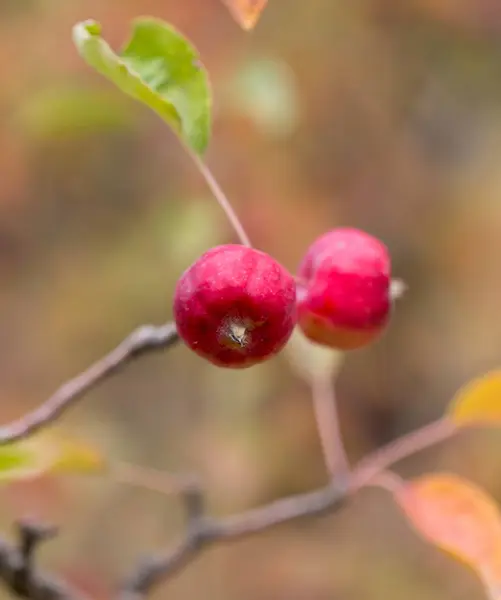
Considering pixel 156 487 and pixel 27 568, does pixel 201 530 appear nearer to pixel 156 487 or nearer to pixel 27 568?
pixel 156 487

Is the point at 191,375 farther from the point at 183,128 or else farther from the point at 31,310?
the point at 183,128

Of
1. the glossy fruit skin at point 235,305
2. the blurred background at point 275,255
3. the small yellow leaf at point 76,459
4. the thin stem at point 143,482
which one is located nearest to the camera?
the glossy fruit skin at point 235,305

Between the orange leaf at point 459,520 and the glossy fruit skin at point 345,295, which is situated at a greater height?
the glossy fruit skin at point 345,295

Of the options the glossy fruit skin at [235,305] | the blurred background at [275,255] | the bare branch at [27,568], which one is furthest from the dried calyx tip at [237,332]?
the blurred background at [275,255]

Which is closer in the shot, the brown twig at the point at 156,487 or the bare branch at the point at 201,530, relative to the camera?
the brown twig at the point at 156,487

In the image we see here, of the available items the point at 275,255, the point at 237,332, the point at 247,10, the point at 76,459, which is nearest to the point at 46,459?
the point at 76,459

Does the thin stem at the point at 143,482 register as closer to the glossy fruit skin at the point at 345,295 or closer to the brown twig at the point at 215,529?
the brown twig at the point at 215,529

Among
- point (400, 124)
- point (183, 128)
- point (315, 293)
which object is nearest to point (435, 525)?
point (315, 293)
